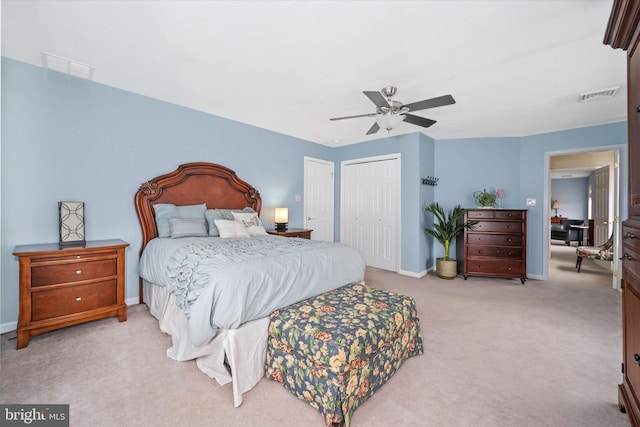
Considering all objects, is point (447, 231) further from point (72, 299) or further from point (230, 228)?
point (72, 299)

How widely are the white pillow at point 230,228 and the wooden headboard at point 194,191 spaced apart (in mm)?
638

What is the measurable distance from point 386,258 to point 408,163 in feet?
5.85

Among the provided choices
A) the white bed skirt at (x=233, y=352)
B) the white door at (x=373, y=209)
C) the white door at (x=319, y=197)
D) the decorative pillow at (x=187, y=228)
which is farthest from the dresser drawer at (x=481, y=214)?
the decorative pillow at (x=187, y=228)

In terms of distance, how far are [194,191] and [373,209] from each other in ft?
10.4

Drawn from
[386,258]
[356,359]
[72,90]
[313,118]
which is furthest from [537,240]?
[72,90]

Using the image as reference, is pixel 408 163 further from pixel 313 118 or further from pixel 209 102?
pixel 209 102

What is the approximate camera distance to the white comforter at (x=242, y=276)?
1.79m

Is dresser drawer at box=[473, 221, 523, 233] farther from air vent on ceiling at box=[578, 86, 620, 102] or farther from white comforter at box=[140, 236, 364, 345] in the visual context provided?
white comforter at box=[140, 236, 364, 345]

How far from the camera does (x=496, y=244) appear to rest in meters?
4.45

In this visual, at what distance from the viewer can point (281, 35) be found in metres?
2.11

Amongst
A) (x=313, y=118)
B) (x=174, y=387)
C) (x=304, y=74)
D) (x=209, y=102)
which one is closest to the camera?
(x=174, y=387)

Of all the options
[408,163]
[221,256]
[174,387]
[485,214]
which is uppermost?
[408,163]

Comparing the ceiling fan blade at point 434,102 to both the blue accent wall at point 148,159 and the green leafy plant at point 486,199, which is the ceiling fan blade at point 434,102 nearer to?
the blue accent wall at point 148,159

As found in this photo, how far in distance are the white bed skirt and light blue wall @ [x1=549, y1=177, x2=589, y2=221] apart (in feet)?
38.6
